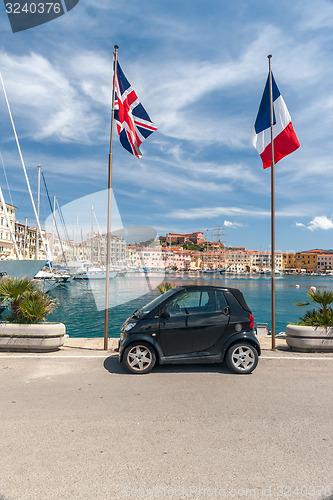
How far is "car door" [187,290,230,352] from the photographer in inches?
242

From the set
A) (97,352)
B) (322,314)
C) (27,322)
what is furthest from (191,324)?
(27,322)

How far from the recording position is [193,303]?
6512 millimetres

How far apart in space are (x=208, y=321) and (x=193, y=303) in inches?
19.2

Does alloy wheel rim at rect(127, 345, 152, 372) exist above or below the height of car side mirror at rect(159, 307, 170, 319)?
below

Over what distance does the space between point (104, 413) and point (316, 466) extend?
8.43 feet

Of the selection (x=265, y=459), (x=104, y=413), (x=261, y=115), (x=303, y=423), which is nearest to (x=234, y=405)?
(x=303, y=423)

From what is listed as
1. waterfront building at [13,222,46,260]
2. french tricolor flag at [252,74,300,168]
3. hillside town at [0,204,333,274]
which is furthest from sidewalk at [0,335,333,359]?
waterfront building at [13,222,46,260]

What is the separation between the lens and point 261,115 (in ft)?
29.9

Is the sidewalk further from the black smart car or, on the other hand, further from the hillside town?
the hillside town

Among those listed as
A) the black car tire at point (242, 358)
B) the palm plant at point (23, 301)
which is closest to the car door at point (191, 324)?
the black car tire at point (242, 358)

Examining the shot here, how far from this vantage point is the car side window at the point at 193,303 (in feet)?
20.9

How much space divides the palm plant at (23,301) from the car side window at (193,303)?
359 centimetres

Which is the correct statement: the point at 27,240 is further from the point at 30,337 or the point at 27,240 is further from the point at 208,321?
the point at 208,321

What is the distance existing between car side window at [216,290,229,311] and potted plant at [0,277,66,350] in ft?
12.4
